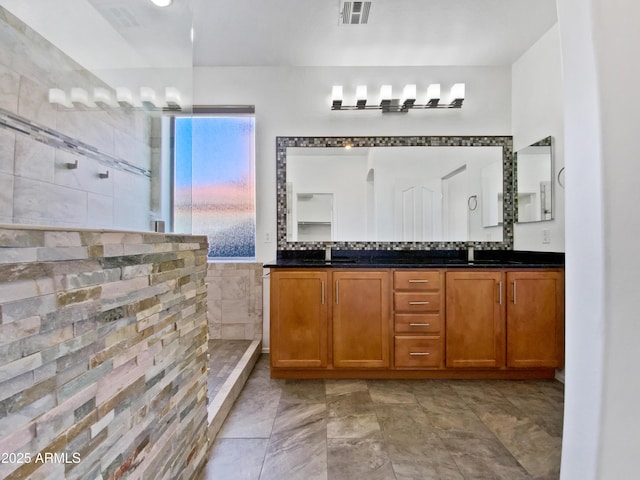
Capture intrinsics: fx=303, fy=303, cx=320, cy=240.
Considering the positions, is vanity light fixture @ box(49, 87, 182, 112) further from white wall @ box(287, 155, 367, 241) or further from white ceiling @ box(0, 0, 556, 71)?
white wall @ box(287, 155, 367, 241)

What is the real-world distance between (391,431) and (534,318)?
1471 mm

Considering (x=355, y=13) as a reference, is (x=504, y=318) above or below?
below

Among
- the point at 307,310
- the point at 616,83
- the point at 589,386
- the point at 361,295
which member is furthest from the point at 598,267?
the point at 307,310

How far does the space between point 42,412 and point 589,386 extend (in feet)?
4.50

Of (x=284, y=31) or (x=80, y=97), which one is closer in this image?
(x=80, y=97)

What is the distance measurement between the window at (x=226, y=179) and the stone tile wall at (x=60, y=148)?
0.83 meters

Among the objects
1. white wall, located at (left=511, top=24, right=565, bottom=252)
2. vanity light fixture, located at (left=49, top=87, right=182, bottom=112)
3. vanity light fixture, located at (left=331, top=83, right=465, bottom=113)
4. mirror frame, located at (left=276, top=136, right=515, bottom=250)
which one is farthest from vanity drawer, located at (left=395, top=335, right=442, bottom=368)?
vanity light fixture, located at (left=49, top=87, right=182, bottom=112)

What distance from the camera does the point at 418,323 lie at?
2.33 metres

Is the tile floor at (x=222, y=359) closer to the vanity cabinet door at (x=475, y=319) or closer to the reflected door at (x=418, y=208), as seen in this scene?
the vanity cabinet door at (x=475, y=319)

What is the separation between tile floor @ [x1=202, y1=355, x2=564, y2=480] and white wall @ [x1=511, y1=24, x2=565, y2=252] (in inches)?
46.4

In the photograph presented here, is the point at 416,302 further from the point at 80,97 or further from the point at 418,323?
the point at 80,97

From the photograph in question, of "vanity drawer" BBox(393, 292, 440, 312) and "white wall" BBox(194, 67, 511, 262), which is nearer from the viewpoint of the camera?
"vanity drawer" BBox(393, 292, 440, 312)

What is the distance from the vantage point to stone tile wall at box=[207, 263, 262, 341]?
289cm

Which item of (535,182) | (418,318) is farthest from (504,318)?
(535,182)
